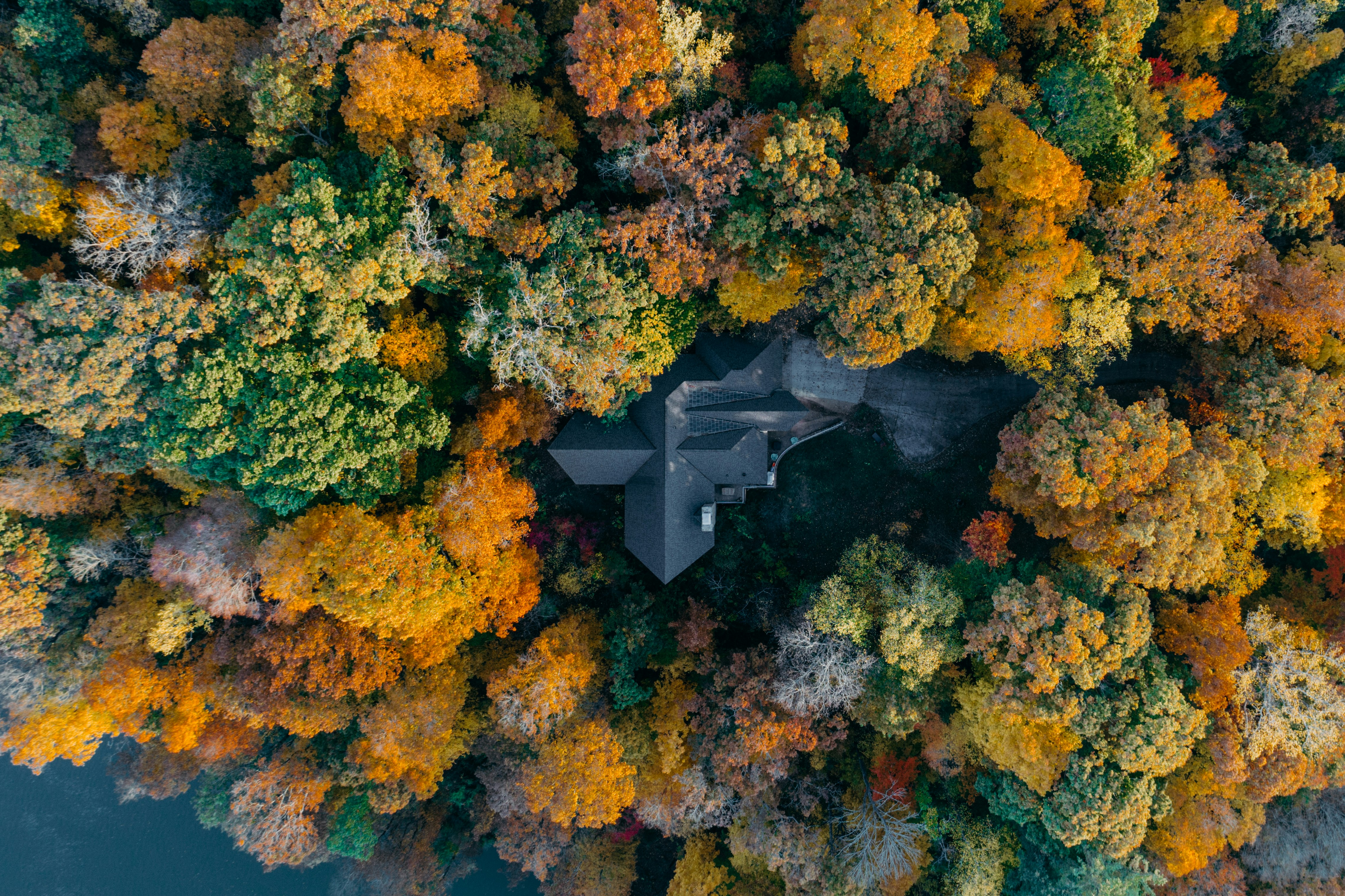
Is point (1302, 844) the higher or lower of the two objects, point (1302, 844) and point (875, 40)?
the lower

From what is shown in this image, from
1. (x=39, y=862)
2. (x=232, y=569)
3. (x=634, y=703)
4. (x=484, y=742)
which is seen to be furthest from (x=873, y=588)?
(x=39, y=862)

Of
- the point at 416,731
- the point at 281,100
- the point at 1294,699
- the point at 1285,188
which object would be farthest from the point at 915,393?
the point at 281,100

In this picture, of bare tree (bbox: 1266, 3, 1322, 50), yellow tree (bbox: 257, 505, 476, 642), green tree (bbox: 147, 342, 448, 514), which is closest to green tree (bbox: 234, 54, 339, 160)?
green tree (bbox: 147, 342, 448, 514)

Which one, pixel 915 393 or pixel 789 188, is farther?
pixel 915 393

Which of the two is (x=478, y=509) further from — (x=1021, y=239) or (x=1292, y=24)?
(x=1292, y=24)

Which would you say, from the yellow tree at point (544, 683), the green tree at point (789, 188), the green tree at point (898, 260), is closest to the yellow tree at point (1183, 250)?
the green tree at point (898, 260)

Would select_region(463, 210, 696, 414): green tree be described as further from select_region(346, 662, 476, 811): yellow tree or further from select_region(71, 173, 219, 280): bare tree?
select_region(346, 662, 476, 811): yellow tree

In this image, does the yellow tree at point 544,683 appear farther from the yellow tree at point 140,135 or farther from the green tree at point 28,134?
the green tree at point 28,134

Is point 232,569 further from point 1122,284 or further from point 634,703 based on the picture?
point 1122,284
